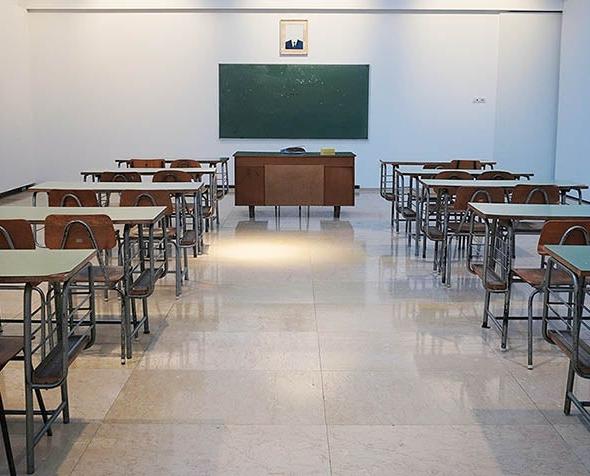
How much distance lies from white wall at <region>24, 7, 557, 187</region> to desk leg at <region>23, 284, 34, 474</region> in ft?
32.8

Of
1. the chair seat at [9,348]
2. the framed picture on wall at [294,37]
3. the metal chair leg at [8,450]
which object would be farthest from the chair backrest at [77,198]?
the framed picture on wall at [294,37]

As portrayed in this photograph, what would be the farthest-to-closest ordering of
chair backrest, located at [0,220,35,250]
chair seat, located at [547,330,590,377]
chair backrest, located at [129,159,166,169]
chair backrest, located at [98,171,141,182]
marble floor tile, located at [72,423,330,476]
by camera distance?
chair backrest, located at [129,159,166,169], chair backrest, located at [98,171,141,182], chair backrest, located at [0,220,35,250], chair seat, located at [547,330,590,377], marble floor tile, located at [72,423,330,476]

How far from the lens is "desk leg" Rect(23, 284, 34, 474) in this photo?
271cm

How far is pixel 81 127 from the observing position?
41.6ft

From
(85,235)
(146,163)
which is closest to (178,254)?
(85,235)

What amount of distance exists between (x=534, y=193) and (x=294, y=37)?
719 cm

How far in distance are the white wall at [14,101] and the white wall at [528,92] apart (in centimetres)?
787

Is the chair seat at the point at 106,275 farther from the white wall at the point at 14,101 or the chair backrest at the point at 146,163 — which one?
the white wall at the point at 14,101

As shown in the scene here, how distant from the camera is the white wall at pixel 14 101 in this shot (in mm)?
11273

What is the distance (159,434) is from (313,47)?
393 inches

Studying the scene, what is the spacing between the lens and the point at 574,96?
11.7 metres

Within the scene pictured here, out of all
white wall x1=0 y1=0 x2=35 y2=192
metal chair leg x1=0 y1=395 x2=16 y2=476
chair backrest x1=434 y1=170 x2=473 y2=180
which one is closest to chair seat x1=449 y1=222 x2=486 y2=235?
chair backrest x1=434 y1=170 x2=473 y2=180

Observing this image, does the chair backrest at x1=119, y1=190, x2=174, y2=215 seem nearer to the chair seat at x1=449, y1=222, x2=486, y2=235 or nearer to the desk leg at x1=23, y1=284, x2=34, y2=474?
the chair seat at x1=449, y1=222, x2=486, y2=235

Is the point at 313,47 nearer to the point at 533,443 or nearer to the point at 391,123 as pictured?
the point at 391,123
